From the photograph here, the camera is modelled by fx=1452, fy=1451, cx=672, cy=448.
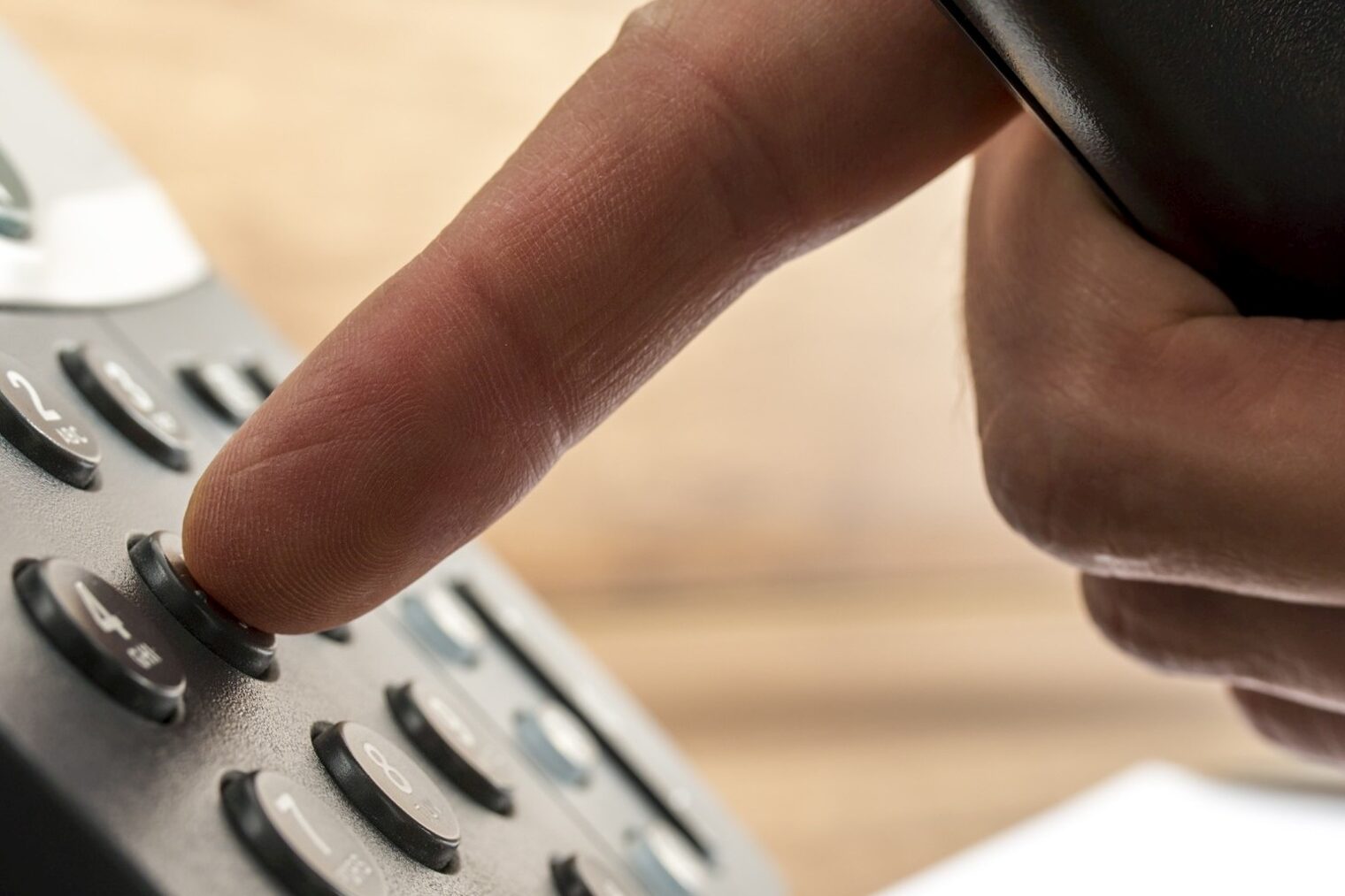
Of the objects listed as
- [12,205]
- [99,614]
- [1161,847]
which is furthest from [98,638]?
[1161,847]

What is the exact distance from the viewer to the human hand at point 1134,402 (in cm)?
18

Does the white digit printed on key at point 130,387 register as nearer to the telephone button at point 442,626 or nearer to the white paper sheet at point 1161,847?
the telephone button at point 442,626

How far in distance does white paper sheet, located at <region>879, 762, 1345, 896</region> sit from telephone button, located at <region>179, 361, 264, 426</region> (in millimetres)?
211

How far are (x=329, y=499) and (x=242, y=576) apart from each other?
0.6 inches

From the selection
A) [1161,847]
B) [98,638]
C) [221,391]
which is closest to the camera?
[98,638]

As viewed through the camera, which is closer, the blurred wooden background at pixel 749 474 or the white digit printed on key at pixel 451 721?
the white digit printed on key at pixel 451 721

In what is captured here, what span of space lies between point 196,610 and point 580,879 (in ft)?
0.23

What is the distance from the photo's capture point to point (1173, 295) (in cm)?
18

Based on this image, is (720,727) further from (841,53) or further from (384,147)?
(841,53)

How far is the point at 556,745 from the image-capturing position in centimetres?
26

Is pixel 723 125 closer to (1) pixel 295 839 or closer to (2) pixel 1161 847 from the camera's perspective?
(1) pixel 295 839

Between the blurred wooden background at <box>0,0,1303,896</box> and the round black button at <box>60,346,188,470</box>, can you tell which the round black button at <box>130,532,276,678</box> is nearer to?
the round black button at <box>60,346,188,470</box>

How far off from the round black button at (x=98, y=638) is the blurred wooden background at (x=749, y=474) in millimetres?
287

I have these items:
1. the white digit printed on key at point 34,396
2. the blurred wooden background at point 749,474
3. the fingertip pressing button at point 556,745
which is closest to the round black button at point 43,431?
the white digit printed on key at point 34,396
